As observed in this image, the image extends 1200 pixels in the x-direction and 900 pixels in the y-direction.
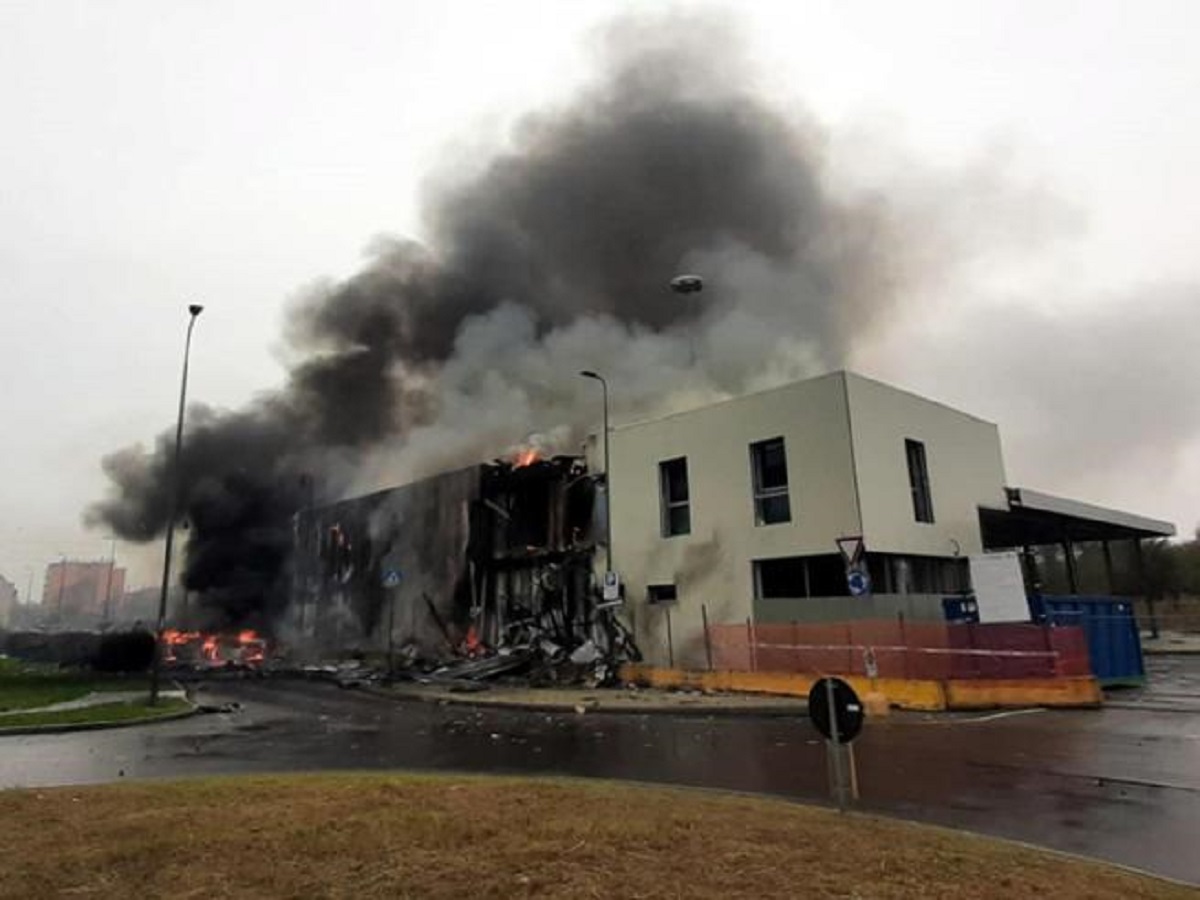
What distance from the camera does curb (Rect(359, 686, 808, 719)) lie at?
14.8 m

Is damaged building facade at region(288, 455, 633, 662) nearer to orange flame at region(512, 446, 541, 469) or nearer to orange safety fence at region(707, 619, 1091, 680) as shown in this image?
orange flame at region(512, 446, 541, 469)

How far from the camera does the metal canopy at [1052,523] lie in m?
25.3

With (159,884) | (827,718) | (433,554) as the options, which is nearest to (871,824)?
(827,718)

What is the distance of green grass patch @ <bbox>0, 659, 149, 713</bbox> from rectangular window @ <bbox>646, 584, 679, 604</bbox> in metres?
14.5

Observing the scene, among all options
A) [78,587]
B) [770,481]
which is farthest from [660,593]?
[78,587]

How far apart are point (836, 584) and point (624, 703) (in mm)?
6468

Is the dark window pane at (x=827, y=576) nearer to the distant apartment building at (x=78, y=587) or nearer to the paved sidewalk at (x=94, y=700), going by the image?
the paved sidewalk at (x=94, y=700)

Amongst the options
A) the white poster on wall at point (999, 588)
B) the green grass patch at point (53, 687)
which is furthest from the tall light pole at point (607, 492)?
the green grass patch at point (53, 687)

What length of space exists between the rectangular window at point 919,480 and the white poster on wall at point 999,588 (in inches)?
282

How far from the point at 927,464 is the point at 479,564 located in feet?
49.5

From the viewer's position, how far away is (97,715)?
50.8 feet

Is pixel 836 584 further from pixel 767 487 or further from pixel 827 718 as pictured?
→ pixel 827 718

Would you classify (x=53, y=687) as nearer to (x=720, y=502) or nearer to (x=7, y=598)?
(x=720, y=502)

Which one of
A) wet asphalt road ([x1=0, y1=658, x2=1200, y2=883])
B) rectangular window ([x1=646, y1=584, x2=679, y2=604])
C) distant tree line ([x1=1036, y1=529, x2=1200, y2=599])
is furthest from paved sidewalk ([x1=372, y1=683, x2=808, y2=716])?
distant tree line ([x1=1036, y1=529, x2=1200, y2=599])
